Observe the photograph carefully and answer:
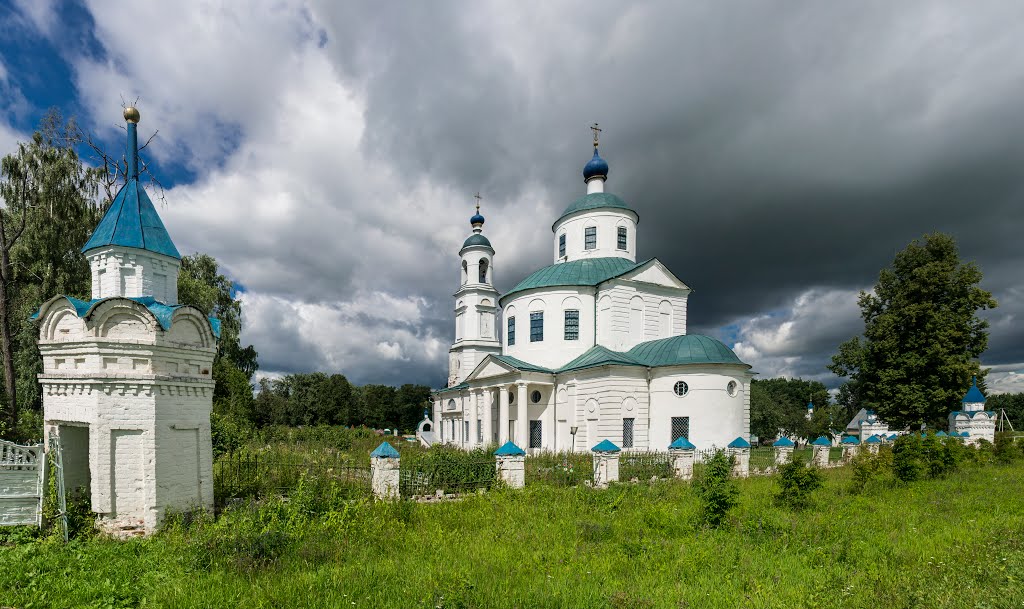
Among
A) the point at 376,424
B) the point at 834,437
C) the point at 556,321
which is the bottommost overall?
the point at 376,424

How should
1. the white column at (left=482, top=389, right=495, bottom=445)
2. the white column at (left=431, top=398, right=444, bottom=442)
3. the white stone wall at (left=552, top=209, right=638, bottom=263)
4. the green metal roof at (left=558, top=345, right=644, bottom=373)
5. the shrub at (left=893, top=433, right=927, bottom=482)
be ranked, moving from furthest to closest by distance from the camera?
the white column at (left=431, top=398, right=444, bottom=442), the white stone wall at (left=552, top=209, right=638, bottom=263), the white column at (left=482, top=389, right=495, bottom=445), the green metal roof at (left=558, top=345, right=644, bottom=373), the shrub at (left=893, top=433, right=927, bottom=482)

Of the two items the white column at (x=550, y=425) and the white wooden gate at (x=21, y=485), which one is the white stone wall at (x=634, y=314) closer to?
the white column at (x=550, y=425)

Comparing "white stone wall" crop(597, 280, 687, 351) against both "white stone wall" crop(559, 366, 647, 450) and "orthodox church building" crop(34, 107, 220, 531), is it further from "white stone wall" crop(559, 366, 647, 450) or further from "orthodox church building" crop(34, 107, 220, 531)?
"orthodox church building" crop(34, 107, 220, 531)

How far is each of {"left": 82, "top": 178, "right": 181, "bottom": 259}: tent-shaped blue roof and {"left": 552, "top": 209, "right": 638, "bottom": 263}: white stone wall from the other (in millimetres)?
21771

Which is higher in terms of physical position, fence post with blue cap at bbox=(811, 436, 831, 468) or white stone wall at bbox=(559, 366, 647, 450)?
white stone wall at bbox=(559, 366, 647, 450)

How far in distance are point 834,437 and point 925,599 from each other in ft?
128

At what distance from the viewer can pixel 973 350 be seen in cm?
2319

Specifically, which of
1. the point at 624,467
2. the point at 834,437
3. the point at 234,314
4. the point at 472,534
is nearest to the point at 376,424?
the point at 234,314

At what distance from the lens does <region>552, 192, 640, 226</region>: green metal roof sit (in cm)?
2810

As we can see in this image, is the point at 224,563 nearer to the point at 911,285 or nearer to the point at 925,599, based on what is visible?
the point at 925,599

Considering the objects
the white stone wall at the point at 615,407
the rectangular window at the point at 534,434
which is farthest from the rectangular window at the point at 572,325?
the rectangular window at the point at 534,434

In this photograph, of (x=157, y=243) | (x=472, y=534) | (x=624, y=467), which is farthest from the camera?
(x=624, y=467)

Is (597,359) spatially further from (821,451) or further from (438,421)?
(438,421)

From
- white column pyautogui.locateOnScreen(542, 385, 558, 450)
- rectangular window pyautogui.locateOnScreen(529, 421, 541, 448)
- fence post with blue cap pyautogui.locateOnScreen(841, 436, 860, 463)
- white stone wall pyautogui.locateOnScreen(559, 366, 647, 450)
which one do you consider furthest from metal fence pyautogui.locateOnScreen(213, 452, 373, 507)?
fence post with blue cap pyautogui.locateOnScreen(841, 436, 860, 463)
